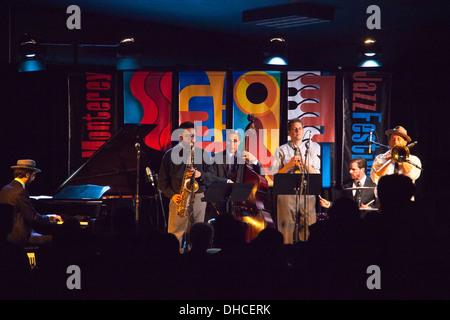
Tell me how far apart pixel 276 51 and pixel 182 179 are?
3114 mm

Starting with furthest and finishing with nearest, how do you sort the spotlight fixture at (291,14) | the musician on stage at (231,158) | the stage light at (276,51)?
1. the stage light at (276,51)
2. the spotlight fixture at (291,14)
3. the musician on stage at (231,158)

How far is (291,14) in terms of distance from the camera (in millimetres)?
8422

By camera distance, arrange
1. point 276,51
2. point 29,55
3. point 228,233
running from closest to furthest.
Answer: point 228,233, point 29,55, point 276,51

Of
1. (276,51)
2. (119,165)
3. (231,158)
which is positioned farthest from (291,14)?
(119,165)

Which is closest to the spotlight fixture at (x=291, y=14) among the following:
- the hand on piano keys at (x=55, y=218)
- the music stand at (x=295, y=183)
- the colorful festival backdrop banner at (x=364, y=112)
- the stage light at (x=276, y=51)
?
the stage light at (x=276, y=51)

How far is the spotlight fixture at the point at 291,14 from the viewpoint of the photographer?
27.5 ft

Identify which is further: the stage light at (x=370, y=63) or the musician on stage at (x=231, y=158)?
the stage light at (x=370, y=63)

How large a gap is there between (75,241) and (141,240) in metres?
0.40

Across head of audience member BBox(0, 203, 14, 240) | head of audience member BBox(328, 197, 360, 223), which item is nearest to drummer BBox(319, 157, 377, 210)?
head of audience member BBox(328, 197, 360, 223)

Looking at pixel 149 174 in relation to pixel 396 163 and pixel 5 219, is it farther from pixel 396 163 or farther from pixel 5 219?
pixel 396 163

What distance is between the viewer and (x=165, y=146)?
8656 mm

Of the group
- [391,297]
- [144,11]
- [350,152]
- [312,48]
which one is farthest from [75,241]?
[312,48]

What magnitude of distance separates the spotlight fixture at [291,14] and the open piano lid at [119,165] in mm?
3004

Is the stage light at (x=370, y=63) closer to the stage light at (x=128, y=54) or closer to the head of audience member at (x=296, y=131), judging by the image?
the head of audience member at (x=296, y=131)
